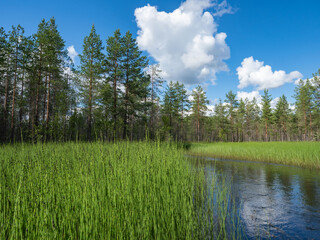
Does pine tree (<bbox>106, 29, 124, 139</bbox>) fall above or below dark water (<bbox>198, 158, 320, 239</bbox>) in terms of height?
above

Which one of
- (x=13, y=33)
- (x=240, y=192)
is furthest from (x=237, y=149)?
(x=13, y=33)

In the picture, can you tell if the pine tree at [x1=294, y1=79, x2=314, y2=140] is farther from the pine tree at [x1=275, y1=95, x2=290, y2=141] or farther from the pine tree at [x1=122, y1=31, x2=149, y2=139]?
the pine tree at [x1=122, y1=31, x2=149, y2=139]

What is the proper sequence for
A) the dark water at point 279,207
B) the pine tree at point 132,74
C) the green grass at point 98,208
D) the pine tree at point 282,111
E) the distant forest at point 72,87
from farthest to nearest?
1. the pine tree at point 282,111
2. the pine tree at point 132,74
3. the distant forest at point 72,87
4. the dark water at point 279,207
5. the green grass at point 98,208

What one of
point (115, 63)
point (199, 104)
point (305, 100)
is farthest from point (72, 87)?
point (305, 100)

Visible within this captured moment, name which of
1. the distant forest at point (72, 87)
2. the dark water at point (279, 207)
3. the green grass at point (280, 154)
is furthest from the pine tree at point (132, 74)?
the dark water at point (279, 207)

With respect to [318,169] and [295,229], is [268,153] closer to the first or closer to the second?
[318,169]

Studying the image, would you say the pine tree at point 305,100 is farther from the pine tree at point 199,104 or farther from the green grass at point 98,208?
the green grass at point 98,208

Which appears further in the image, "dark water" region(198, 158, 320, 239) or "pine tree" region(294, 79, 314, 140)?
"pine tree" region(294, 79, 314, 140)

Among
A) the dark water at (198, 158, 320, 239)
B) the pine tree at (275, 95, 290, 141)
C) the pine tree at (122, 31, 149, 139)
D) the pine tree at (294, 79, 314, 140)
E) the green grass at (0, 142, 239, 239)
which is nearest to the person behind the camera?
the green grass at (0, 142, 239, 239)

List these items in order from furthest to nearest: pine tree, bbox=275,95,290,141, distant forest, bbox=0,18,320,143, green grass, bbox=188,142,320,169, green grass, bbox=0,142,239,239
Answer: pine tree, bbox=275,95,290,141 < distant forest, bbox=0,18,320,143 < green grass, bbox=188,142,320,169 < green grass, bbox=0,142,239,239

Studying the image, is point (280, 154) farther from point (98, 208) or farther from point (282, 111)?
point (282, 111)

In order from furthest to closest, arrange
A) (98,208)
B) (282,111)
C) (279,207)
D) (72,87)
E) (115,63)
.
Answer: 1. (282,111)
2. (72,87)
3. (115,63)
4. (279,207)
5. (98,208)

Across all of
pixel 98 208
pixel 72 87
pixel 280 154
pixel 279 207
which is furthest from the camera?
pixel 72 87

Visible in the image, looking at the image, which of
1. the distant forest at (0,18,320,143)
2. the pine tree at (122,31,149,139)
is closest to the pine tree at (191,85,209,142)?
the distant forest at (0,18,320,143)
